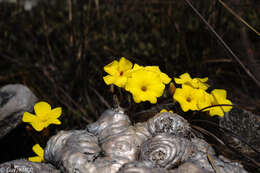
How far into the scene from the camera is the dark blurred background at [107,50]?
3.05 m

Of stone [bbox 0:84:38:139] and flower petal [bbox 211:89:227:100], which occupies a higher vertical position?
flower petal [bbox 211:89:227:100]

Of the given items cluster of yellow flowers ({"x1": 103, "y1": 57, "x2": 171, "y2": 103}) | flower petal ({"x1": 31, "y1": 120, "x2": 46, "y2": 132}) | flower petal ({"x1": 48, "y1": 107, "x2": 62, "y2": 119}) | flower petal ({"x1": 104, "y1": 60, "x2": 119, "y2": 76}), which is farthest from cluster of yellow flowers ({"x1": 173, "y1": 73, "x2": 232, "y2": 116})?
flower petal ({"x1": 31, "y1": 120, "x2": 46, "y2": 132})

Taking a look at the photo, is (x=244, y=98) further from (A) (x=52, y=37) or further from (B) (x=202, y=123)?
(A) (x=52, y=37)

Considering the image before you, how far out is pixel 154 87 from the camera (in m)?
2.03

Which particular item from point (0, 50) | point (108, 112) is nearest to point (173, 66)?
point (108, 112)

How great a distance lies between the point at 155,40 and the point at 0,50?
240 cm

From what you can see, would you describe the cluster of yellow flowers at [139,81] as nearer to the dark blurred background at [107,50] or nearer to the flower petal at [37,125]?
the dark blurred background at [107,50]

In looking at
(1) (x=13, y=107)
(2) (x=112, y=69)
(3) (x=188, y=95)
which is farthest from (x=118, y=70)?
(1) (x=13, y=107)

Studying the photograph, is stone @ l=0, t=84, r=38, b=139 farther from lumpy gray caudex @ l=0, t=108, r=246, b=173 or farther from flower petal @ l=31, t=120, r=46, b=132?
lumpy gray caudex @ l=0, t=108, r=246, b=173

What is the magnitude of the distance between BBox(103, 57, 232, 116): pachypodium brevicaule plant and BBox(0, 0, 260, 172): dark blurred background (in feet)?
1.08

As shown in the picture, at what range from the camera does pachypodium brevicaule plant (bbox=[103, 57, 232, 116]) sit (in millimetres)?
1974

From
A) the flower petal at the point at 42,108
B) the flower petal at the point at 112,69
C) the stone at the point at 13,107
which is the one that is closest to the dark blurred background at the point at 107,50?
the stone at the point at 13,107

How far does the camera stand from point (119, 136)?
1835mm

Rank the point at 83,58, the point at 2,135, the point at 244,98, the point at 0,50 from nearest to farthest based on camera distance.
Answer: the point at 2,135, the point at 244,98, the point at 83,58, the point at 0,50
